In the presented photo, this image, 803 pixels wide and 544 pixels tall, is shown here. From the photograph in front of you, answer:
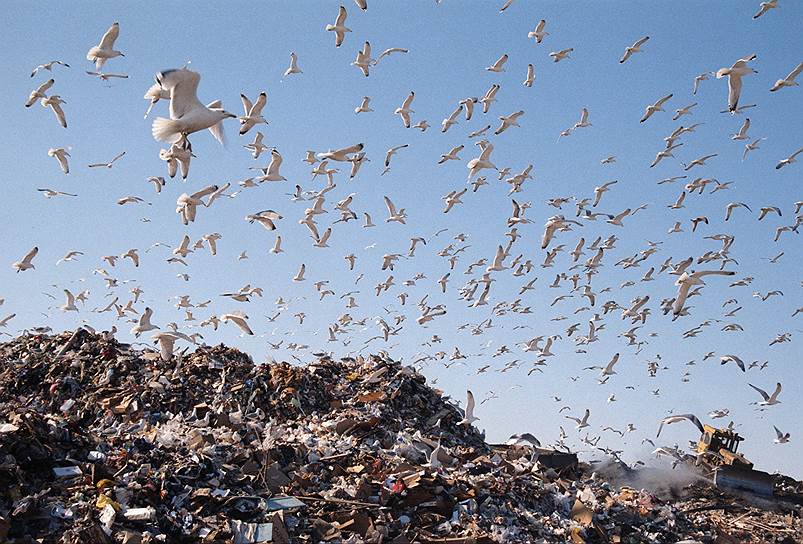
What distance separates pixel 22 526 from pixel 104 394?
4821mm

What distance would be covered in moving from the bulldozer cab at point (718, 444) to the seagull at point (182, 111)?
31.3 feet

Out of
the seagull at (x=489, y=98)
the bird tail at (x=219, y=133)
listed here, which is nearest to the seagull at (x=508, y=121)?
the seagull at (x=489, y=98)

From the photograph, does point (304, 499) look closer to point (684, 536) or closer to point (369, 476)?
point (369, 476)

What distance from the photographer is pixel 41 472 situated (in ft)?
18.8

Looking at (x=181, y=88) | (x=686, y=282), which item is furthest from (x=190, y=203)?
(x=686, y=282)

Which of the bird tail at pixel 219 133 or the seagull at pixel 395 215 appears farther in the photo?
the seagull at pixel 395 215

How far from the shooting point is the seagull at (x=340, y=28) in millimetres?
10789

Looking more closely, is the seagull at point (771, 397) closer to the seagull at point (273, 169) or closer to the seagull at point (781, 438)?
the seagull at point (781, 438)

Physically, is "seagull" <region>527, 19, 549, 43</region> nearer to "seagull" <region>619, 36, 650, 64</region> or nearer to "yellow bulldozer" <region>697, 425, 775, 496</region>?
"seagull" <region>619, 36, 650, 64</region>

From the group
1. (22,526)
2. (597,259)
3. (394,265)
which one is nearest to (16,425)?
(22,526)

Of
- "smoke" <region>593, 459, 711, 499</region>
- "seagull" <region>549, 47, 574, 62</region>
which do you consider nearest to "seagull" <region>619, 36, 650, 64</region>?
"seagull" <region>549, 47, 574, 62</region>

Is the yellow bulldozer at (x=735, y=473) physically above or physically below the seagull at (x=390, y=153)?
below

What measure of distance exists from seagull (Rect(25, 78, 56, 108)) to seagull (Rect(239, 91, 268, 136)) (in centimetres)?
308

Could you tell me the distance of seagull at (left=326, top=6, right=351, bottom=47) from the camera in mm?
10789
